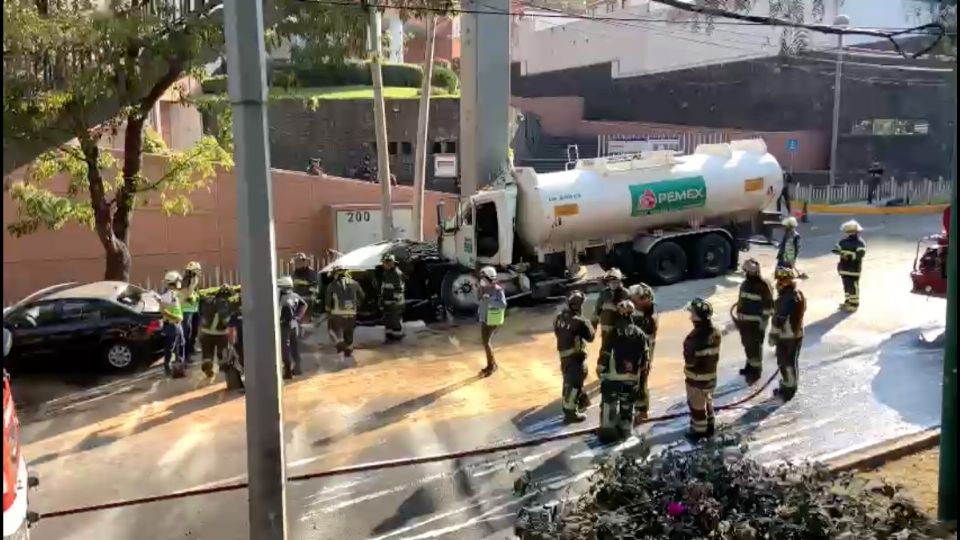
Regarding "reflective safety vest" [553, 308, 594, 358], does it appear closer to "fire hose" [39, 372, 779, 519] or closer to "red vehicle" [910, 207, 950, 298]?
"fire hose" [39, 372, 779, 519]

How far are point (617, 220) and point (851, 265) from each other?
3.85m

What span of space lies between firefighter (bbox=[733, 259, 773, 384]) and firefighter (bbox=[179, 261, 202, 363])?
263 inches

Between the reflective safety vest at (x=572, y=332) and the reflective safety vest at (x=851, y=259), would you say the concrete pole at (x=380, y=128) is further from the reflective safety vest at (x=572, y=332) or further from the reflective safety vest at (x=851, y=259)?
the reflective safety vest at (x=572, y=332)

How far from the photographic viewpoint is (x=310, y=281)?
13.7 metres

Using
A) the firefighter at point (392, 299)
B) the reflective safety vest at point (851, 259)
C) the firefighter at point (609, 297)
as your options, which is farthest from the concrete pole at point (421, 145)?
the firefighter at point (609, 297)

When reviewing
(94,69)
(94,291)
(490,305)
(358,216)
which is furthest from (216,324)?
(358,216)

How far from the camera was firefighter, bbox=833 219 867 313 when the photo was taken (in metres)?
14.0

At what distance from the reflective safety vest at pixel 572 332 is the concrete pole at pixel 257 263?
4330 mm

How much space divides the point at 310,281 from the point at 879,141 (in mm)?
25727

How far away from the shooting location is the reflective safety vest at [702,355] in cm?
859

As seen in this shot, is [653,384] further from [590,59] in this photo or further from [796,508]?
[590,59]

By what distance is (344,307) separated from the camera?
1246 cm

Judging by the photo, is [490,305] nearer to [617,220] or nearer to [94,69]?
[94,69]

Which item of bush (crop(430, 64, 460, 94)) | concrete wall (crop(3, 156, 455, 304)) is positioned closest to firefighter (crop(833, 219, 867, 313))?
concrete wall (crop(3, 156, 455, 304))
